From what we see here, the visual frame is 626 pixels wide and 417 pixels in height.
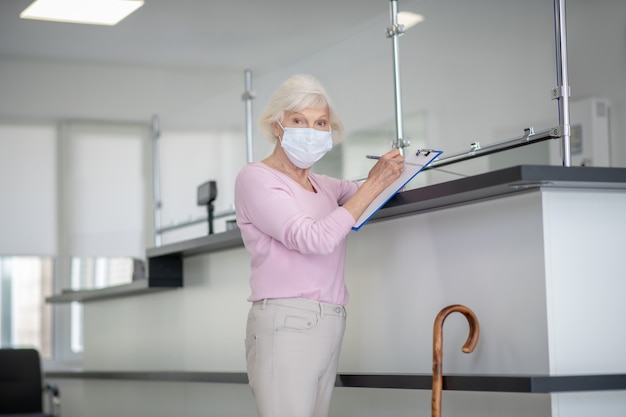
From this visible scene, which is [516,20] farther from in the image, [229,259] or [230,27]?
[230,27]

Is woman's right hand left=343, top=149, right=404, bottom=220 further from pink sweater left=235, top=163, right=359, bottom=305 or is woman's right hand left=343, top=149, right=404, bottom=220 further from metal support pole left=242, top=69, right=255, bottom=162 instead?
metal support pole left=242, top=69, right=255, bottom=162

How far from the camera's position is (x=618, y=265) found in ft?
8.07

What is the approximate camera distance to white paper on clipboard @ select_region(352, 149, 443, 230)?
2.53 metres

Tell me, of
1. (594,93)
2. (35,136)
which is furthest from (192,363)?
(35,136)

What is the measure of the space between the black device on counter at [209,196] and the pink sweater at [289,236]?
2025mm

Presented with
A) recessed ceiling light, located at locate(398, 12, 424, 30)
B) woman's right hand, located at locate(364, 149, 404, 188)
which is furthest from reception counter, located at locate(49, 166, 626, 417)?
recessed ceiling light, located at locate(398, 12, 424, 30)

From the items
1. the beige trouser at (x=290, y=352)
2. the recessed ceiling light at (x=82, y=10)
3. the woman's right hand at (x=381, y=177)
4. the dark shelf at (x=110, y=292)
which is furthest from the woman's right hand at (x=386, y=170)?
the recessed ceiling light at (x=82, y=10)

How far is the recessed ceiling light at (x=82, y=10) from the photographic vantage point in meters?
7.08

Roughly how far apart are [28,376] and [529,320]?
156 inches

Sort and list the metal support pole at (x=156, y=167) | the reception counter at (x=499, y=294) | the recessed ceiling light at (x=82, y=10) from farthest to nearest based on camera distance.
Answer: the recessed ceiling light at (x=82, y=10) < the metal support pole at (x=156, y=167) < the reception counter at (x=499, y=294)

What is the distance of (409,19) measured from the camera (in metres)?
3.56

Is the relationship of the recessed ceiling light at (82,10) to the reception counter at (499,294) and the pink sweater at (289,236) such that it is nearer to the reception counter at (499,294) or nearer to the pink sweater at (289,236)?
the reception counter at (499,294)

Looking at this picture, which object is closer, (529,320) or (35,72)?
(529,320)

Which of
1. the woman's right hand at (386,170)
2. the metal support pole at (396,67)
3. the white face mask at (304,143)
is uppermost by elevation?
the metal support pole at (396,67)
